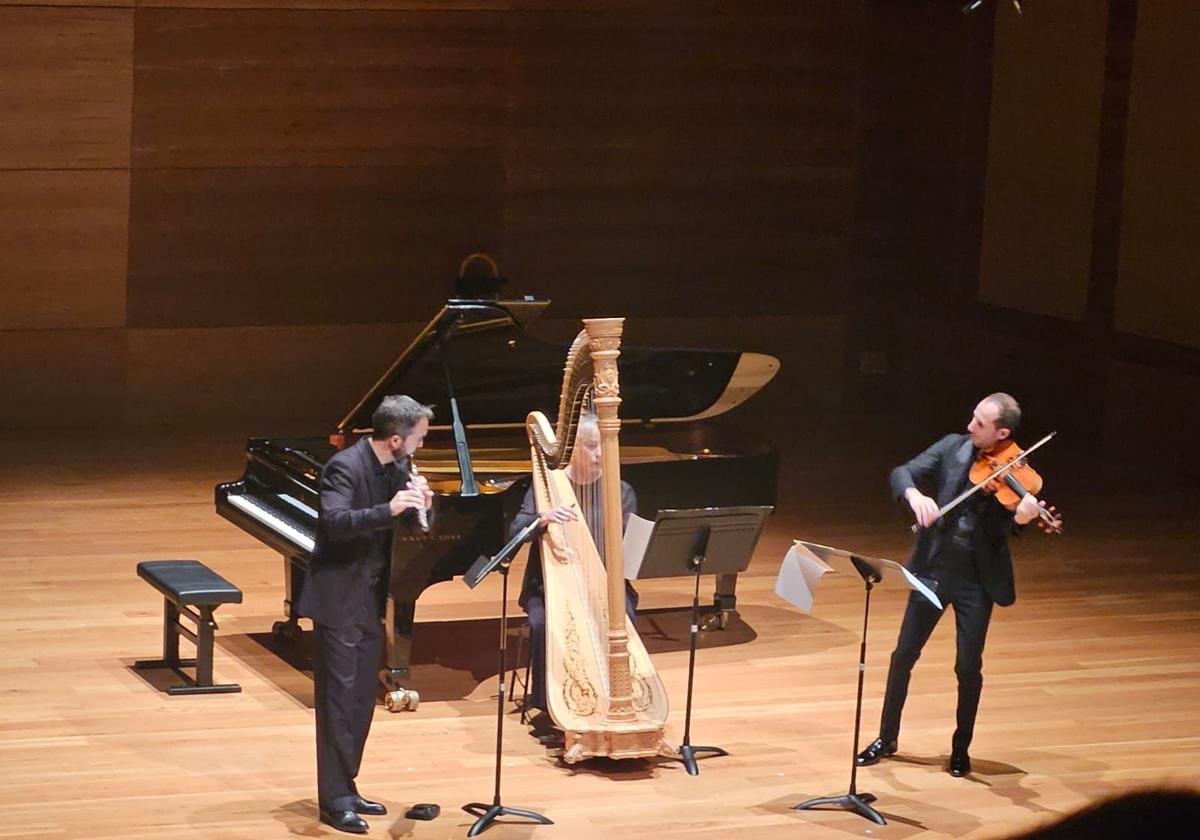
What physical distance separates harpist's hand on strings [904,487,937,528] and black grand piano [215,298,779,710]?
1.38 m

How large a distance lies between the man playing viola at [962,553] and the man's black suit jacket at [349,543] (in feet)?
5.06

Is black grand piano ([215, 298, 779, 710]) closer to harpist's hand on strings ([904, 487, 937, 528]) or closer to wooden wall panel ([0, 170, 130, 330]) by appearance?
harpist's hand on strings ([904, 487, 937, 528])

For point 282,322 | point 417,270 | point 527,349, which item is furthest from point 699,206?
point 527,349

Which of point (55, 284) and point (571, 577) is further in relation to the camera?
point (55, 284)

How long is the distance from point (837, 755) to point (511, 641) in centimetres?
154

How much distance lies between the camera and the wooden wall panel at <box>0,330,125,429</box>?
1005cm

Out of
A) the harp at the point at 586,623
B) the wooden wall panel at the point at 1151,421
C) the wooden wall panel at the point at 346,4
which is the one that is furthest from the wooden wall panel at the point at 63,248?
the wooden wall panel at the point at 1151,421

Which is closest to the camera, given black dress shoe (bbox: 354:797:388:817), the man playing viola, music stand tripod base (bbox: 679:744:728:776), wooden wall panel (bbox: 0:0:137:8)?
black dress shoe (bbox: 354:797:388:817)

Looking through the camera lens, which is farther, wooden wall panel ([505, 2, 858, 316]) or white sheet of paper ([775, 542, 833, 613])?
wooden wall panel ([505, 2, 858, 316])

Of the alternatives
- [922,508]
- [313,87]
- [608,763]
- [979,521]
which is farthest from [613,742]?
[313,87]

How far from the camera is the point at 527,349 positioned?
6.43 m

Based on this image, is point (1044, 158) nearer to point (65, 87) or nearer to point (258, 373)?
point (258, 373)

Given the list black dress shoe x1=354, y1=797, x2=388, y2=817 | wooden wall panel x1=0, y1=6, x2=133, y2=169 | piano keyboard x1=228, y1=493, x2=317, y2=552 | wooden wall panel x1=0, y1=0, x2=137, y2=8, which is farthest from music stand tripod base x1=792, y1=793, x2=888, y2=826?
wooden wall panel x1=0, y1=0, x2=137, y2=8

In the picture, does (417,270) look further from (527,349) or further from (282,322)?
(527,349)
